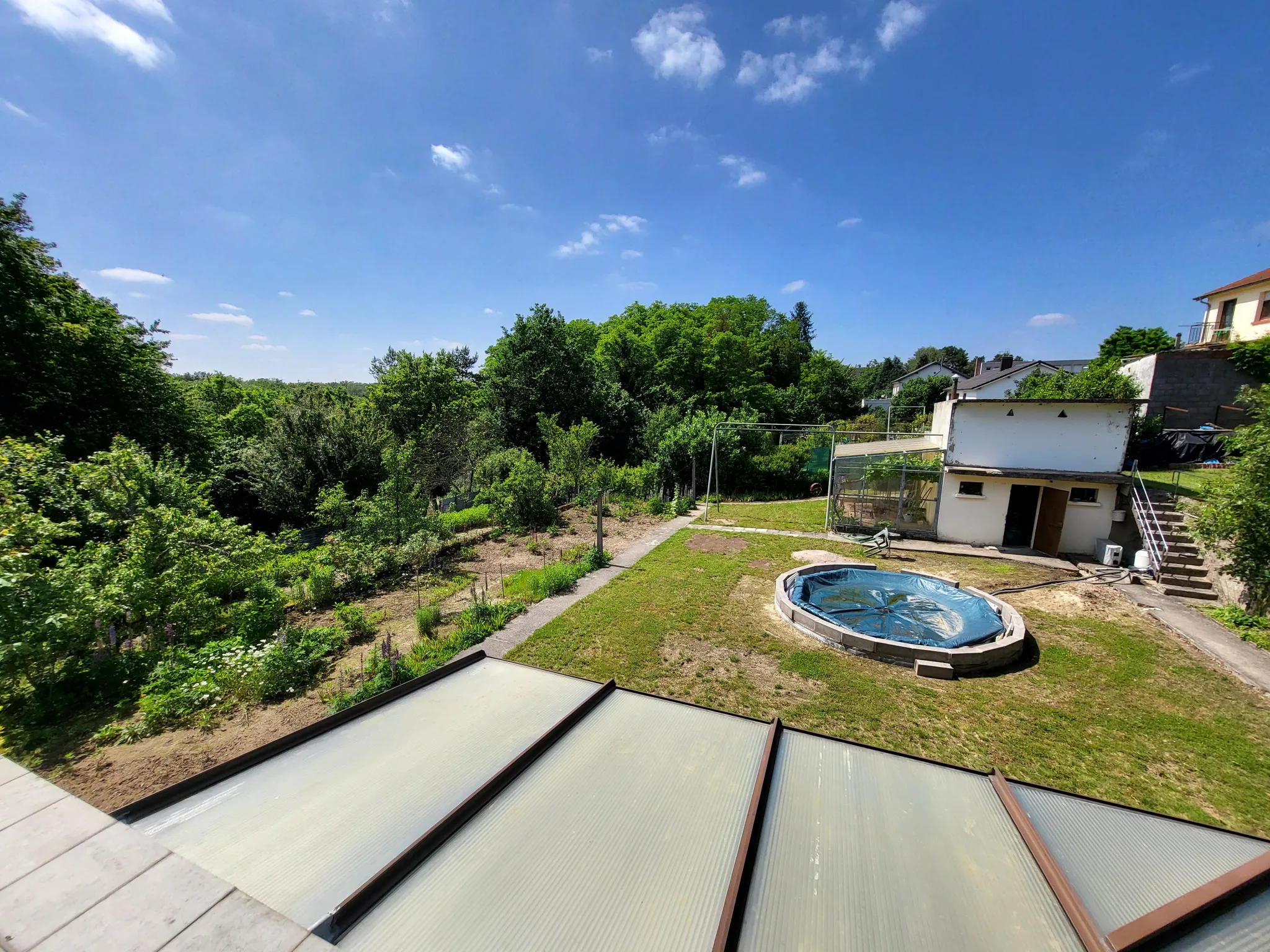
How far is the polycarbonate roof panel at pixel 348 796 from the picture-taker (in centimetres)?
218

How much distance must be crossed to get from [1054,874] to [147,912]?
3.82 metres

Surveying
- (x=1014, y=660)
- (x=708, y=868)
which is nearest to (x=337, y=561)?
(x=708, y=868)

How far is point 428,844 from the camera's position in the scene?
2.31m

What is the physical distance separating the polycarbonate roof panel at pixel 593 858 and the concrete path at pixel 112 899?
0.53 meters

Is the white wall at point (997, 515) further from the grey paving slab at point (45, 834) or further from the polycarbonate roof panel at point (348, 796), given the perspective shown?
the grey paving slab at point (45, 834)

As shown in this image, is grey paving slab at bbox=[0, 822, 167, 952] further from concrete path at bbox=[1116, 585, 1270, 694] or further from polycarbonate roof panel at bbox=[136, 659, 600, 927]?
concrete path at bbox=[1116, 585, 1270, 694]

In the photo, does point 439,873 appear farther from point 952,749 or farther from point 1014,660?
point 1014,660

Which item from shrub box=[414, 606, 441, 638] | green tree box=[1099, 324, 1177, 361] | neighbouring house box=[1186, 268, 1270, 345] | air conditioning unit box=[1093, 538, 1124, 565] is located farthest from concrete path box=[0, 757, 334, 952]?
green tree box=[1099, 324, 1177, 361]

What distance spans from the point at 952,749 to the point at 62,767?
9.84m

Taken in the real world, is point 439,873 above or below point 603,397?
below

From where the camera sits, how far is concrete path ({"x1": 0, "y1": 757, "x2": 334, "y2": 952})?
4.81 feet

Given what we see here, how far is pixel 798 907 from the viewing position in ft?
6.89

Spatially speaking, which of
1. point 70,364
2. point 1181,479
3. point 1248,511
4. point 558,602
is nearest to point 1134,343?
point 1181,479

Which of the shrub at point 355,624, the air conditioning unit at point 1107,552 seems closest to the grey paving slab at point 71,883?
the shrub at point 355,624
